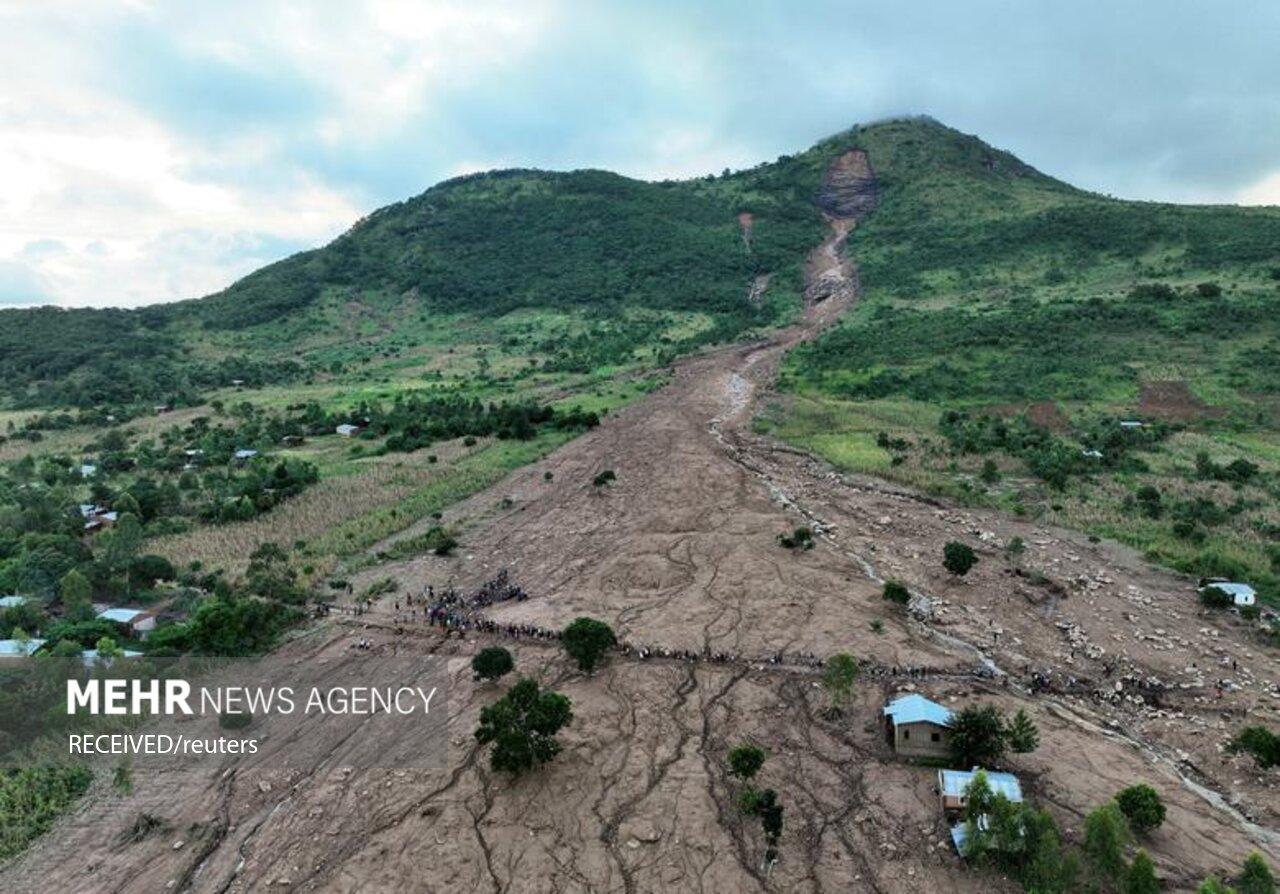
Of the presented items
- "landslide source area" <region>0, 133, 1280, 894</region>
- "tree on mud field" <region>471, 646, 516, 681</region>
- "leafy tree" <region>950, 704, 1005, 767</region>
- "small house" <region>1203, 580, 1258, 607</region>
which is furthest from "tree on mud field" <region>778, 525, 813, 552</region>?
"tree on mud field" <region>471, 646, 516, 681</region>

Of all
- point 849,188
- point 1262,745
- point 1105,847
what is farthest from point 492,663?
point 849,188

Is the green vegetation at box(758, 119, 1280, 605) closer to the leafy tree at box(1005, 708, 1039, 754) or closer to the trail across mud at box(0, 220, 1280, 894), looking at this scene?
the trail across mud at box(0, 220, 1280, 894)

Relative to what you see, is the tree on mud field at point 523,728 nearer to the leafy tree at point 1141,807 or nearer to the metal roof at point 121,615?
Answer: the leafy tree at point 1141,807

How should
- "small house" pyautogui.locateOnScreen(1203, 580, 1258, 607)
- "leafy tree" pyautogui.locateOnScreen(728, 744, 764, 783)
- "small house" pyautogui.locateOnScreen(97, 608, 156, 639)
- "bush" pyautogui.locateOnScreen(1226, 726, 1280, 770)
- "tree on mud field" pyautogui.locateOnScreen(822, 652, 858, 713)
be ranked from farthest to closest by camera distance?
1. "small house" pyautogui.locateOnScreen(97, 608, 156, 639)
2. "small house" pyautogui.locateOnScreen(1203, 580, 1258, 607)
3. "tree on mud field" pyautogui.locateOnScreen(822, 652, 858, 713)
4. "bush" pyautogui.locateOnScreen(1226, 726, 1280, 770)
5. "leafy tree" pyautogui.locateOnScreen(728, 744, 764, 783)

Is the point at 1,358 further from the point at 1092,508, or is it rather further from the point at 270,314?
the point at 1092,508

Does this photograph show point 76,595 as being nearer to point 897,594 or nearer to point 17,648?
point 17,648

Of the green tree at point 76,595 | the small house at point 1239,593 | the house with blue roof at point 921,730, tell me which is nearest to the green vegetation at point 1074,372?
the small house at point 1239,593

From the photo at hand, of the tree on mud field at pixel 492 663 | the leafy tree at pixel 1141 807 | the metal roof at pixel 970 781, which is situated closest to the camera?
the leafy tree at pixel 1141 807
